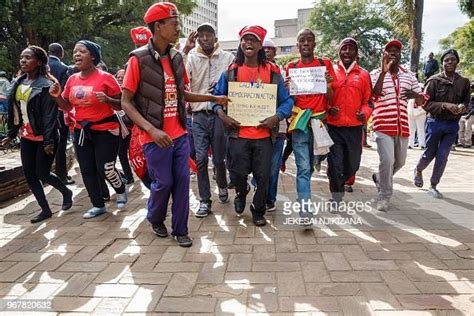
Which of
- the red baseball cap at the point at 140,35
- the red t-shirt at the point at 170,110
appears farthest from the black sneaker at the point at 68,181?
the red t-shirt at the point at 170,110

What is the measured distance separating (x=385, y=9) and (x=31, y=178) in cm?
1139

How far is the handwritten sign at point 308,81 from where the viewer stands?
396cm

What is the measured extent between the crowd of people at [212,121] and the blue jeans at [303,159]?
0.01 m

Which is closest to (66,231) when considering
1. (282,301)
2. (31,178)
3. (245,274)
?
(31,178)

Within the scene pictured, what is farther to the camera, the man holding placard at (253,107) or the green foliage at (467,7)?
the green foliage at (467,7)

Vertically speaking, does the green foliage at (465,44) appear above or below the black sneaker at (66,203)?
above

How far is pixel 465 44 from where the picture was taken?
2259 cm

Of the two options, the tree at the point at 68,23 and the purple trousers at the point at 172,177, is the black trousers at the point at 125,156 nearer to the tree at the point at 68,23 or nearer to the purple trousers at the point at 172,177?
the purple trousers at the point at 172,177

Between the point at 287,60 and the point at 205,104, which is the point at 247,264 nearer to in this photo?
the point at 205,104

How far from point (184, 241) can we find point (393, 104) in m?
2.90

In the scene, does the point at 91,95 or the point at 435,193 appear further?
the point at 435,193

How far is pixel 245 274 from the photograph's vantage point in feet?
9.73

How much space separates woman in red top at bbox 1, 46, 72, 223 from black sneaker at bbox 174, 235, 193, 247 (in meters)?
1.94

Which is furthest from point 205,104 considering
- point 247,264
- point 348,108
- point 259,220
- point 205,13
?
point 205,13
